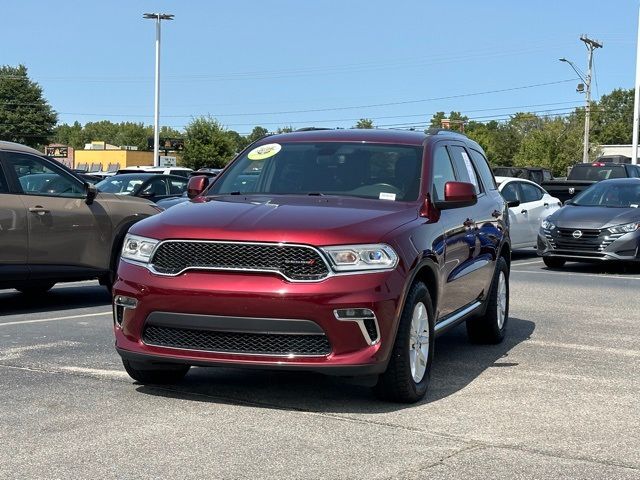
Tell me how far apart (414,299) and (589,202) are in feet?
40.2

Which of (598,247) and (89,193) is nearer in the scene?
(89,193)

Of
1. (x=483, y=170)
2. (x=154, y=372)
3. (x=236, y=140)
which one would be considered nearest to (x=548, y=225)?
(x=483, y=170)

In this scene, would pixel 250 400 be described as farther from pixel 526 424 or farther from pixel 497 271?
pixel 497 271

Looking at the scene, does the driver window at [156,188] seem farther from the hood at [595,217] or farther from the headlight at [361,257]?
the headlight at [361,257]

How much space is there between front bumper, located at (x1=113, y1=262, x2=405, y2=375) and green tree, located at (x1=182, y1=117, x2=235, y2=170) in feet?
228

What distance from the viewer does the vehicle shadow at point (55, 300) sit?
11153mm

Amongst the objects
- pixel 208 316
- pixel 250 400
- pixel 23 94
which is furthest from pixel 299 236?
pixel 23 94

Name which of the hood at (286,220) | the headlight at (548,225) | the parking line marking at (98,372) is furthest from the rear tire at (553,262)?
the parking line marking at (98,372)

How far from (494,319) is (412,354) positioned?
2668mm

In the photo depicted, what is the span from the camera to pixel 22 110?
4117 inches

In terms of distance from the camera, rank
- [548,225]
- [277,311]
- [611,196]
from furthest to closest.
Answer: [611,196] → [548,225] → [277,311]

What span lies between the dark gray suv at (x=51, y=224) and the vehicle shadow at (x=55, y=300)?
282 mm

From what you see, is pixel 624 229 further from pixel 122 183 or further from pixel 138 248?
pixel 138 248

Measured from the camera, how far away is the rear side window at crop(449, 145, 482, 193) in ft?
26.9
